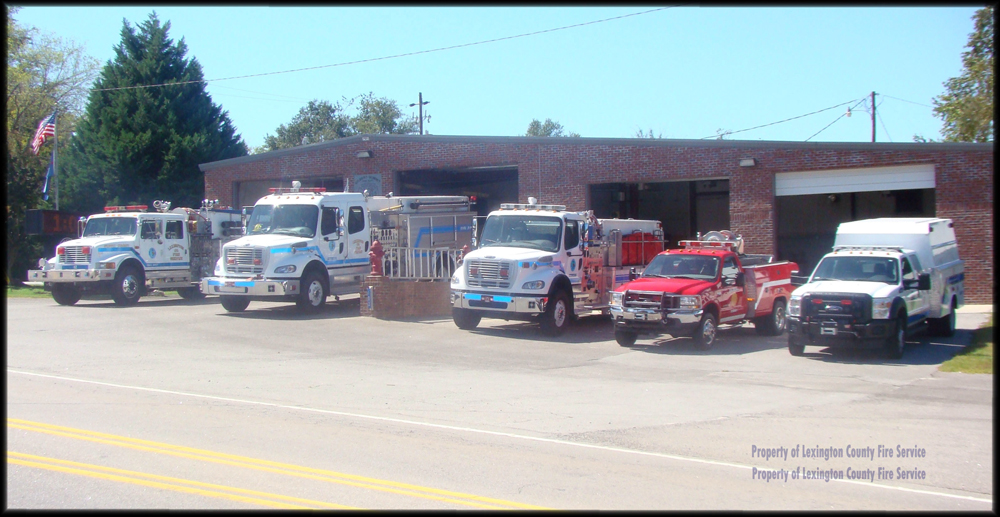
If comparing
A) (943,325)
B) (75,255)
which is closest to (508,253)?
(943,325)

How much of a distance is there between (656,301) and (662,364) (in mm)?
1654

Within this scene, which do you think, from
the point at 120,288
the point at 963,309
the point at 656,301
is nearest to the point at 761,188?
the point at 963,309

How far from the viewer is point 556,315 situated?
18.0 metres

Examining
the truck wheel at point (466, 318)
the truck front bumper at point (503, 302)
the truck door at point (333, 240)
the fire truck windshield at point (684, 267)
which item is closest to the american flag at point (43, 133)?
the truck door at point (333, 240)

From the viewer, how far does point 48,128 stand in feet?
111

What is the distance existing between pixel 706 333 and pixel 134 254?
1765cm

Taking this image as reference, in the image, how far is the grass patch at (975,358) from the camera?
43.7 ft

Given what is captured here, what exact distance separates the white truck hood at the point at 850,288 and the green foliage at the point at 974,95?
2107 centimetres

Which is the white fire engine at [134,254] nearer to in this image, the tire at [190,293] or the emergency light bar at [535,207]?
the tire at [190,293]

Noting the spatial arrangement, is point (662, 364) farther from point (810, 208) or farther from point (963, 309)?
point (810, 208)

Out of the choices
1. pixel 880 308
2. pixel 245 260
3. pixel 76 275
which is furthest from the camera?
pixel 76 275

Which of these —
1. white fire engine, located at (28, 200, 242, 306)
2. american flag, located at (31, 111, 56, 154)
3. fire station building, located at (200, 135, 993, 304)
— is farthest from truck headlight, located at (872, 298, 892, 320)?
american flag, located at (31, 111, 56, 154)

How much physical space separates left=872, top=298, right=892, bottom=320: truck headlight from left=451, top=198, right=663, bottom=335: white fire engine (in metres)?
6.45

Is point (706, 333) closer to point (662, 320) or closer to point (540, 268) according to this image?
point (662, 320)
